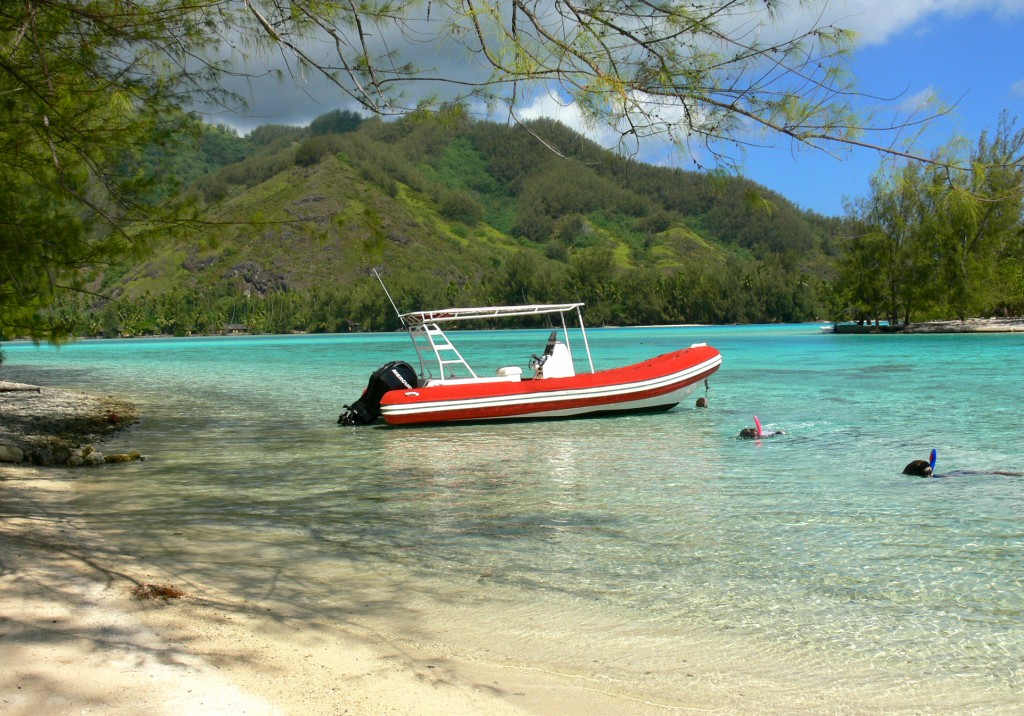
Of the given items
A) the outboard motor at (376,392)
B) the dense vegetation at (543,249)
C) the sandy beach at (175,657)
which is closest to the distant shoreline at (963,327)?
the dense vegetation at (543,249)

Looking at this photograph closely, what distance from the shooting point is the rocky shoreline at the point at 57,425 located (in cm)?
941

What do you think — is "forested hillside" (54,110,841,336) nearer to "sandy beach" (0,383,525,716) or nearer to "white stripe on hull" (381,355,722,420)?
"white stripe on hull" (381,355,722,420)

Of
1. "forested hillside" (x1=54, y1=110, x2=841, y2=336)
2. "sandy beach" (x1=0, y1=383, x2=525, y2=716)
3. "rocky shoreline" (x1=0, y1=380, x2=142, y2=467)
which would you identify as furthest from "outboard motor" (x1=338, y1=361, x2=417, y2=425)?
"forested hillside" (x1=54, y1=110, x2=841, y2=336)

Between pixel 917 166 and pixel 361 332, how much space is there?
11424 cm

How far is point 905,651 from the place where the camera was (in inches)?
164

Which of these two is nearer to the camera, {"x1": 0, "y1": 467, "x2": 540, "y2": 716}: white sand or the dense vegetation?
{"x1": 0, "y1": 467, "x2": 540, "y2": 716}: white sand

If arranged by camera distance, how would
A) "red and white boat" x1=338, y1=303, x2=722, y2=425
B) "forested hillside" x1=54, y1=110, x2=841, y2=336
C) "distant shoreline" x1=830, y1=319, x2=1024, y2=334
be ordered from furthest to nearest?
"forested hillside" x1=54, y1=110, x2=841, y2=336, "distant shoreline" x1=830, y1=319, x2=1024, y2=334, "red and white boat" x1=338, y1=303, x2=722, y2=425

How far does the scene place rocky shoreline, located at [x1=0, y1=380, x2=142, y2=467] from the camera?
30.9 feet

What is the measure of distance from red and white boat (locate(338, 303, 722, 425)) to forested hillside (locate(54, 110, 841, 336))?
112 feet

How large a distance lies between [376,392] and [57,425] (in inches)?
185

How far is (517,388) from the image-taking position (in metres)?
13.5

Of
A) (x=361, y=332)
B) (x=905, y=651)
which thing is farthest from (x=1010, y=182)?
(x=361, y=332)

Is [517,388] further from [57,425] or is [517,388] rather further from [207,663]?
[207,663]

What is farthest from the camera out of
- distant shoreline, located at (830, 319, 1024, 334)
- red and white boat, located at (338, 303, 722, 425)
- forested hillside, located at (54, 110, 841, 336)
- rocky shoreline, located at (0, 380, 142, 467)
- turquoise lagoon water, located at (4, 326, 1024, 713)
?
forested hillside, located at (54, 110, 841, 336)
